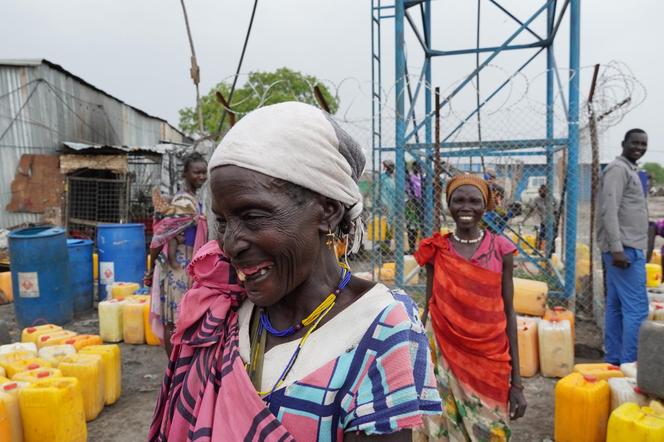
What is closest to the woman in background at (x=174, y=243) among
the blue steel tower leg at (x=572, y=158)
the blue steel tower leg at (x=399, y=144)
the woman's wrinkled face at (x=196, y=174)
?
the woman's wrinkled face at (x=196, y=174)

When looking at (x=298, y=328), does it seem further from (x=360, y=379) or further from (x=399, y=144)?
(x=399, y=144)

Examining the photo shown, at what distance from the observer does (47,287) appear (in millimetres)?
5703

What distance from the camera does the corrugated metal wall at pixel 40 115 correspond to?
10547mm

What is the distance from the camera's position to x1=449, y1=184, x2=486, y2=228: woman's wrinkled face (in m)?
2.88

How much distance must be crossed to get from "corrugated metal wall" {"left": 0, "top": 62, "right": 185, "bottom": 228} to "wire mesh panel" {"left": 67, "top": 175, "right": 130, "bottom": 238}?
0.81 metres

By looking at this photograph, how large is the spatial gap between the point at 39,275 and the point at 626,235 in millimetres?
5887

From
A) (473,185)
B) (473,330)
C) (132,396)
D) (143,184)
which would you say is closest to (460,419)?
(473,330)

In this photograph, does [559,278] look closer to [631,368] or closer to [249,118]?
[631,368]

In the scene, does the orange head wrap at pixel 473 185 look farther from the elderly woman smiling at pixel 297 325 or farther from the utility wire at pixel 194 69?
the utility wire at pixel 194 69

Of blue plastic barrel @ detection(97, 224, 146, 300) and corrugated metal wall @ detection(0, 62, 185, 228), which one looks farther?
corrugated metal wall @ detection(0, 62, 185, 228)

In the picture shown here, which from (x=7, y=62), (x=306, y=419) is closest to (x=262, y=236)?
(x=306, y=419)

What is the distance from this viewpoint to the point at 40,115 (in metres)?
11.3

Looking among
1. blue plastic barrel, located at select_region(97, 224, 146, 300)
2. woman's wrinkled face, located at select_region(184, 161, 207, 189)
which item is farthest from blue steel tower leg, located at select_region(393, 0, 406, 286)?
blue plastic barrel, located at select_region(97, 224, 146, 300)

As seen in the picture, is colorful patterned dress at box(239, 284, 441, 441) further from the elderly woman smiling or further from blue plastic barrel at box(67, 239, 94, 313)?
blue plastic barrel at box(67, 239, 94, 313)
